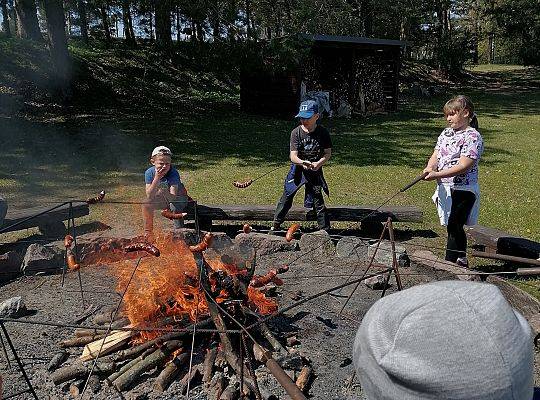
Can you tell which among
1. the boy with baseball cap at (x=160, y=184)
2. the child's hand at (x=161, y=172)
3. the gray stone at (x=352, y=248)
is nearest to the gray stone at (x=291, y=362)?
the gray stone at (x=352, y=248)

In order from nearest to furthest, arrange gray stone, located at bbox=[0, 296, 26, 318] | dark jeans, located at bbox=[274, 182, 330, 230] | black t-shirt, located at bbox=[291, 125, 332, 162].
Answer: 1. gray stone, located at bbox=[0, 296, 26, 318]
2. black t-shirt, located at bbox=[291, 125, 332, 162]
3. dark jeans, located at bbox=[274, 182, 330, 230]

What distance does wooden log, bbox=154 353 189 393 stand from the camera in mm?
3078

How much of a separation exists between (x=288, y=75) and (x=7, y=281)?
555 inches

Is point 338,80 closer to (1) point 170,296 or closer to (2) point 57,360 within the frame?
(1) point 170,296

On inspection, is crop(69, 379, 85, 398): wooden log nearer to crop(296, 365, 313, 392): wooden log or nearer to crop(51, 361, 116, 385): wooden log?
crop(51, 361, 116, 385): wooden log

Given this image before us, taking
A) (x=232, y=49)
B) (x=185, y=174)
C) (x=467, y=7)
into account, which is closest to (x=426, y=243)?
(x=185, y=174)

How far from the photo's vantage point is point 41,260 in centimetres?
486

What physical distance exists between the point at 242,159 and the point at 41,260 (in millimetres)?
6949

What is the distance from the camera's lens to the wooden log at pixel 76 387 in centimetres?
307

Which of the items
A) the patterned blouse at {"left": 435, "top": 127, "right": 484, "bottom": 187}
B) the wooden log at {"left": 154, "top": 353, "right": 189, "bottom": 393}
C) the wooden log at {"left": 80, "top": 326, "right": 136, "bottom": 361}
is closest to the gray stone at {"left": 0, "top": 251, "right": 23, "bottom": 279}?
the wooden log at {"left": 80, "top": 326, "right": 136, "bottom": 361}

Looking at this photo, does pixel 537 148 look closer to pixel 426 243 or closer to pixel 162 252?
pixel 426 243

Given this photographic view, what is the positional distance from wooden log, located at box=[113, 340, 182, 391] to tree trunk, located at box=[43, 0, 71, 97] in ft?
42.6

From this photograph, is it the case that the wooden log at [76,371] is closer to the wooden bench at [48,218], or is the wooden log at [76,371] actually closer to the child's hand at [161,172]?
the child's hand at [161,172]

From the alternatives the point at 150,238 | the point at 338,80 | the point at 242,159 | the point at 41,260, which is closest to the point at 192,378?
the point at 150,238
